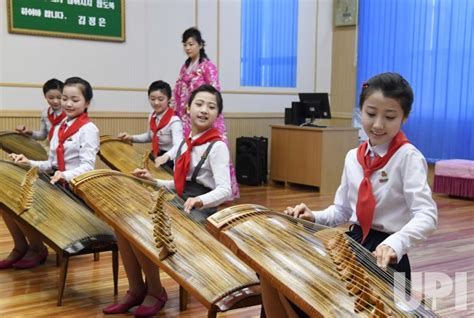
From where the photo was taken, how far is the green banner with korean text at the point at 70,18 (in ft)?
16.6

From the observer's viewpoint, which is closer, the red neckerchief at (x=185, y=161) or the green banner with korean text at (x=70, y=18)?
the red neckerchief at (x=185, y=161)

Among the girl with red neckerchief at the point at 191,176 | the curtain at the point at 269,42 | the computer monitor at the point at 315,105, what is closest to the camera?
the girl with red neckerchief at the point at 191,176

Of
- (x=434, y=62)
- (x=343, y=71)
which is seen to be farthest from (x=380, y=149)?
(x=343, y=71)

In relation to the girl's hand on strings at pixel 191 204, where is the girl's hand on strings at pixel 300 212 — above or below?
above

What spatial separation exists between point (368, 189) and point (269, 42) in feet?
17.4

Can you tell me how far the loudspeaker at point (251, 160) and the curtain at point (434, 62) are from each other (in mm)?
1603

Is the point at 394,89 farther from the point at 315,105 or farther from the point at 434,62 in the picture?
the point at 434,62

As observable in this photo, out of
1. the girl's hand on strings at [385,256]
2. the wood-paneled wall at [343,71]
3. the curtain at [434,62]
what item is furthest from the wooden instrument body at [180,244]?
the wood-paneled wall at [343,71]

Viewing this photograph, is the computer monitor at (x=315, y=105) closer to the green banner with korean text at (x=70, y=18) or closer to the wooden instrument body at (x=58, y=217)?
the green banner with korean text at (x=70, y=18)

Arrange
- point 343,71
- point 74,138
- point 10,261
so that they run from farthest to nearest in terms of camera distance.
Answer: point 343,71
point 10,261
point 74,138

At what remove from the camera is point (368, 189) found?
5.41 feet

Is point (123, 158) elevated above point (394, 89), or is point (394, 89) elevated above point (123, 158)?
point (394, 89)

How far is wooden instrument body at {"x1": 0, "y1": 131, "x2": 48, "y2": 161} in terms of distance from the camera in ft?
12.2

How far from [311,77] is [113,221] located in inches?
214
